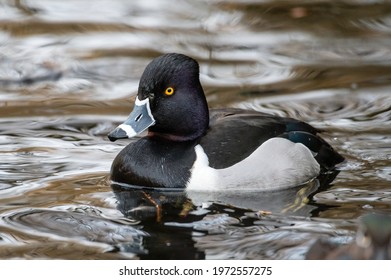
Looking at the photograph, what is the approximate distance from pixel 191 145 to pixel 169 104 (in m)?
0.40

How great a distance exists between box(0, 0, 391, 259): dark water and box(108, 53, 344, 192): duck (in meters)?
0.17

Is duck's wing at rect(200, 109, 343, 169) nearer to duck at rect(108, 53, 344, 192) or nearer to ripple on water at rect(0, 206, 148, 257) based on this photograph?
duck at rect(108, 53, 344, 192)

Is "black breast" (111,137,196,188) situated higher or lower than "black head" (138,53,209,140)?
lower

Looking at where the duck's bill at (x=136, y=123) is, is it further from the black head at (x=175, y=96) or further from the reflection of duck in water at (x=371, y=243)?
the reflection of duck in water at (x=371, y=243)

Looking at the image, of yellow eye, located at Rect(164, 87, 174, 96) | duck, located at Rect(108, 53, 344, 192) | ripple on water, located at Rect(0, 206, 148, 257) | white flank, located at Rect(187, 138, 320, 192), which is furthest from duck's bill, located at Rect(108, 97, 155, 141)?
ripple on water, located at Rect(0, 206, 148, 257)

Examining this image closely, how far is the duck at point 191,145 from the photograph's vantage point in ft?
28.2

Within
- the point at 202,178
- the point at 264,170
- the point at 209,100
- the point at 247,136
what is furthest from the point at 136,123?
the point at 209,100

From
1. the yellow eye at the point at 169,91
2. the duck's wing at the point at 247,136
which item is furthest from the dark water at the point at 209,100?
the yellow eye at the point at 169,91

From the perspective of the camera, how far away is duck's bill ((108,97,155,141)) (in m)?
8.52

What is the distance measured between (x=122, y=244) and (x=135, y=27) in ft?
21.9

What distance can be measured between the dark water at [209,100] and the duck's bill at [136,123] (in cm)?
52

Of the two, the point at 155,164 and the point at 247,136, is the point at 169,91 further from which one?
the point at 247,136
